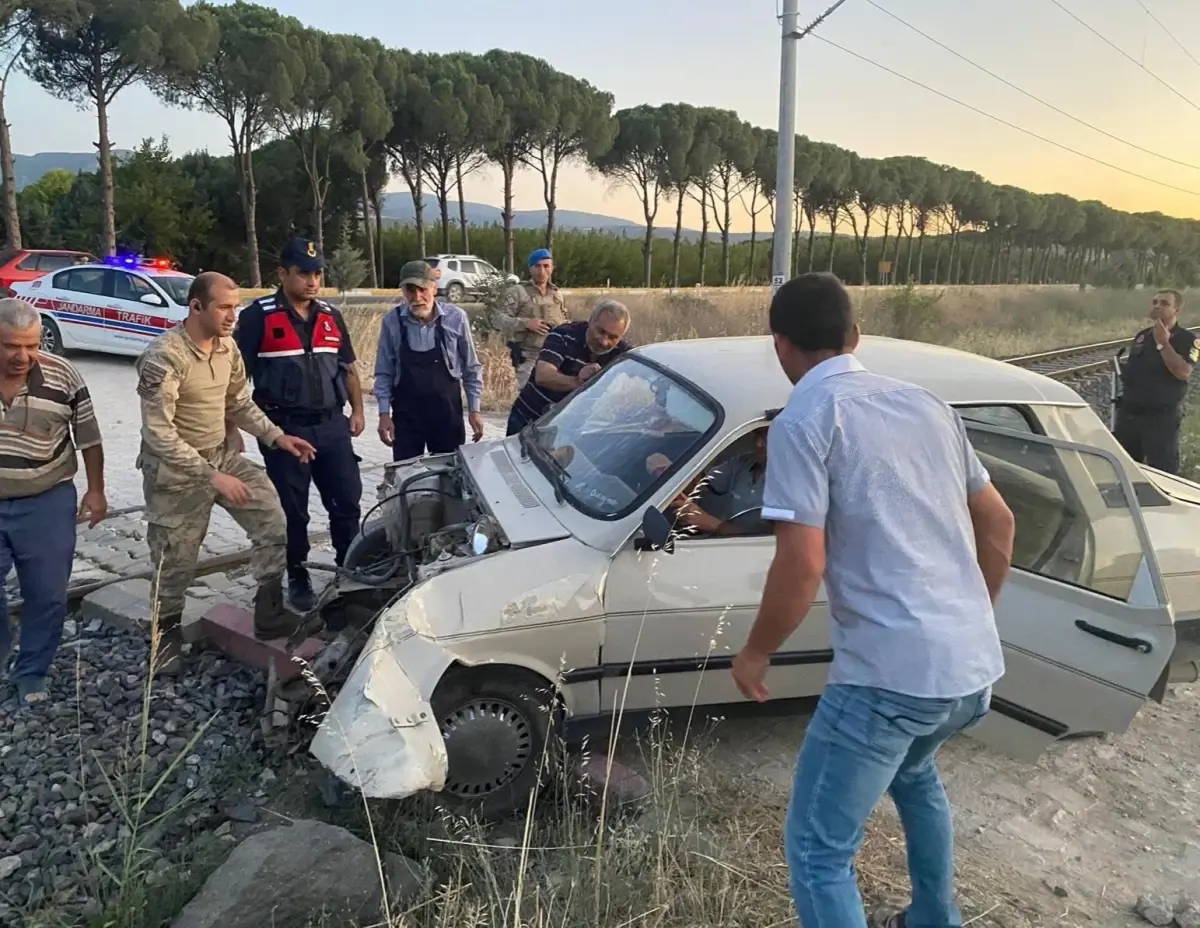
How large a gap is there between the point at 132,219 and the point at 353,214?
9.43m

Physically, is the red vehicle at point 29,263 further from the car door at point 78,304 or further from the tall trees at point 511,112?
the tall trees at point 511,112

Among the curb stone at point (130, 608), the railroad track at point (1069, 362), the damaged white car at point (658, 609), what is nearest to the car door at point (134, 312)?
the curb stone at point (130, 608)

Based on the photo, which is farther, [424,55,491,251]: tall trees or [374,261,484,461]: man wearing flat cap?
[424,55,491,251]: tall trees

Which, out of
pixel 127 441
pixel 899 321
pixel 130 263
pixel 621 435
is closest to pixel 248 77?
pixel 130 263

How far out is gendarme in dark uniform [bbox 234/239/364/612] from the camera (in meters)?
4.57

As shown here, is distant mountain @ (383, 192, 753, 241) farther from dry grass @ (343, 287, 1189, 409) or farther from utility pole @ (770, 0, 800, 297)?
utility pole @ (770, 0, 800, 297)

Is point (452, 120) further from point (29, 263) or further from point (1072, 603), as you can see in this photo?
Answer: point (1072, 603)

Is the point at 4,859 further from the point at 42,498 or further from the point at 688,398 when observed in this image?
the point at 688,398

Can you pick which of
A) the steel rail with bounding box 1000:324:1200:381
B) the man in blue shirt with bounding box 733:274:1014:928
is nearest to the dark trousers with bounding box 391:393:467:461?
the man in blue shirt with bounding box 733:274:1014:928

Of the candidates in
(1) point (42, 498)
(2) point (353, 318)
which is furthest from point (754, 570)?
(2) point (353, 318)

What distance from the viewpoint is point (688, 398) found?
3750 millimetres

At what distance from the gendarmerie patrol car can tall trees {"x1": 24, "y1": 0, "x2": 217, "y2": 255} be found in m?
13.7

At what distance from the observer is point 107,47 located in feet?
90.8

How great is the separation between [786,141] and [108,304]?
10.4 m
